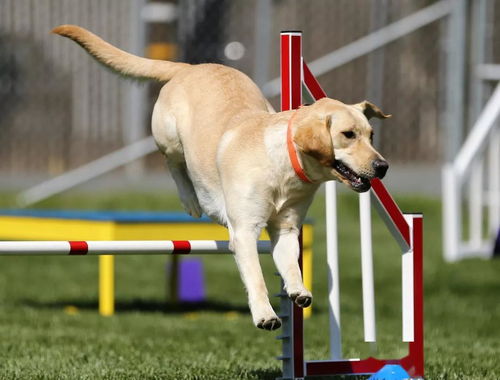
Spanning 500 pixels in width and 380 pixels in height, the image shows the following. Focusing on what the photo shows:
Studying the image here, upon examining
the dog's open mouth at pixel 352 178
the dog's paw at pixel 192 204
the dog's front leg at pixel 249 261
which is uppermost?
the dog's open mouth at pixel 352 178

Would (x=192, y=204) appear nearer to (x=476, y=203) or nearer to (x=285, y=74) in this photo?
(x=285, y=74)

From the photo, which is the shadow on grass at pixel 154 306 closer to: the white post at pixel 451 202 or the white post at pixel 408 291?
the white post at pixel 451 202

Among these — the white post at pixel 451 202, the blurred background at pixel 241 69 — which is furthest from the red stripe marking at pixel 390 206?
the blurred background at pixel 241 69

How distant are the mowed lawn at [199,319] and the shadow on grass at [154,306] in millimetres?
10

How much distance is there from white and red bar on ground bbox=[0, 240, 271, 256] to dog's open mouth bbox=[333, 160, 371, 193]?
624mm

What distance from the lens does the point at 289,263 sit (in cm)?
497

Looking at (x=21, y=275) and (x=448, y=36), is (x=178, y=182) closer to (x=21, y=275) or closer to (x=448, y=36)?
(x=21, y=275)

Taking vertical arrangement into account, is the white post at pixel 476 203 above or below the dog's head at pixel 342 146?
below

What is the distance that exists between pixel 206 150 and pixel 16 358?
191cm

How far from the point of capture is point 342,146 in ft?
15.2

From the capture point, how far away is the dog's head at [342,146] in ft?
15.1

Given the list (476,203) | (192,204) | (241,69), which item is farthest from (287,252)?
(241,69)

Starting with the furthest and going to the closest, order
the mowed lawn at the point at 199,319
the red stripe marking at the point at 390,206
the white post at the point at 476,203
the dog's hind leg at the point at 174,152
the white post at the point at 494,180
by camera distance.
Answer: the white post at the point at 494,180 < the white post at the point at 476,203 < the mowed lawn at the point at 199,319 < the dog's hind leg at the point at 174,152 < the red stripe marking at the point at 390,206

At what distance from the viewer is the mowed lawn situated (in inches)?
247
